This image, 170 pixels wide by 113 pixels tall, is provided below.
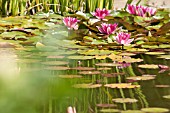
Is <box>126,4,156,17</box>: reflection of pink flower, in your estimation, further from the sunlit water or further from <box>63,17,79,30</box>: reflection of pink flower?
the sunlit water

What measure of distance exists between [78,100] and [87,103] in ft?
0.11

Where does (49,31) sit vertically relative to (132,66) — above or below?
above

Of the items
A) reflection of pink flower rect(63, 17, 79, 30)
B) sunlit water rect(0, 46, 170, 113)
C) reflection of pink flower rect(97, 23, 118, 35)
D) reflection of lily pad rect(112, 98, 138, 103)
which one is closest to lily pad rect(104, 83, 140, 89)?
sunlit water rect(0, 46, 170, 113)

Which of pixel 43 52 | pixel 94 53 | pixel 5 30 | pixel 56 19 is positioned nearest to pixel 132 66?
pixel 94 53

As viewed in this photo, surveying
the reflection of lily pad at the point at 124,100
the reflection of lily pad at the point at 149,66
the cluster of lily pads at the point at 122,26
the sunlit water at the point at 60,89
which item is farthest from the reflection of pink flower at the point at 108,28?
the reflection of lily pad at the point at 124,100

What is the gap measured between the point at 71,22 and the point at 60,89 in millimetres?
2533

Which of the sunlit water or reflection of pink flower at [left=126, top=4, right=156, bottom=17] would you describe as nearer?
the sunlit water

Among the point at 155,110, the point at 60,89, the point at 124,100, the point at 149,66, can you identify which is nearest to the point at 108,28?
the point at 149,66

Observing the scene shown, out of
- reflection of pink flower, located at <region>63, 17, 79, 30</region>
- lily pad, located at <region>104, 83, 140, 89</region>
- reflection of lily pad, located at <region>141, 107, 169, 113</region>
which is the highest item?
reflection of pink flower, located at <region>63, 17, 79, 30</region>

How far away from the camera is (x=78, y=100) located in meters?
1.31

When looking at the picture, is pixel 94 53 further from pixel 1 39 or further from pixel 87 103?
pixel 87 103

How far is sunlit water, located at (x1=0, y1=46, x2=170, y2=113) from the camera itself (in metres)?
0.40

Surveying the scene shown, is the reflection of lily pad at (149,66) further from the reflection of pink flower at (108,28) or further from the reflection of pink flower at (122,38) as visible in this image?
the reflection of pink flower at (108,28)

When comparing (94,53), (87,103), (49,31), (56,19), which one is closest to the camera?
(87,103)
